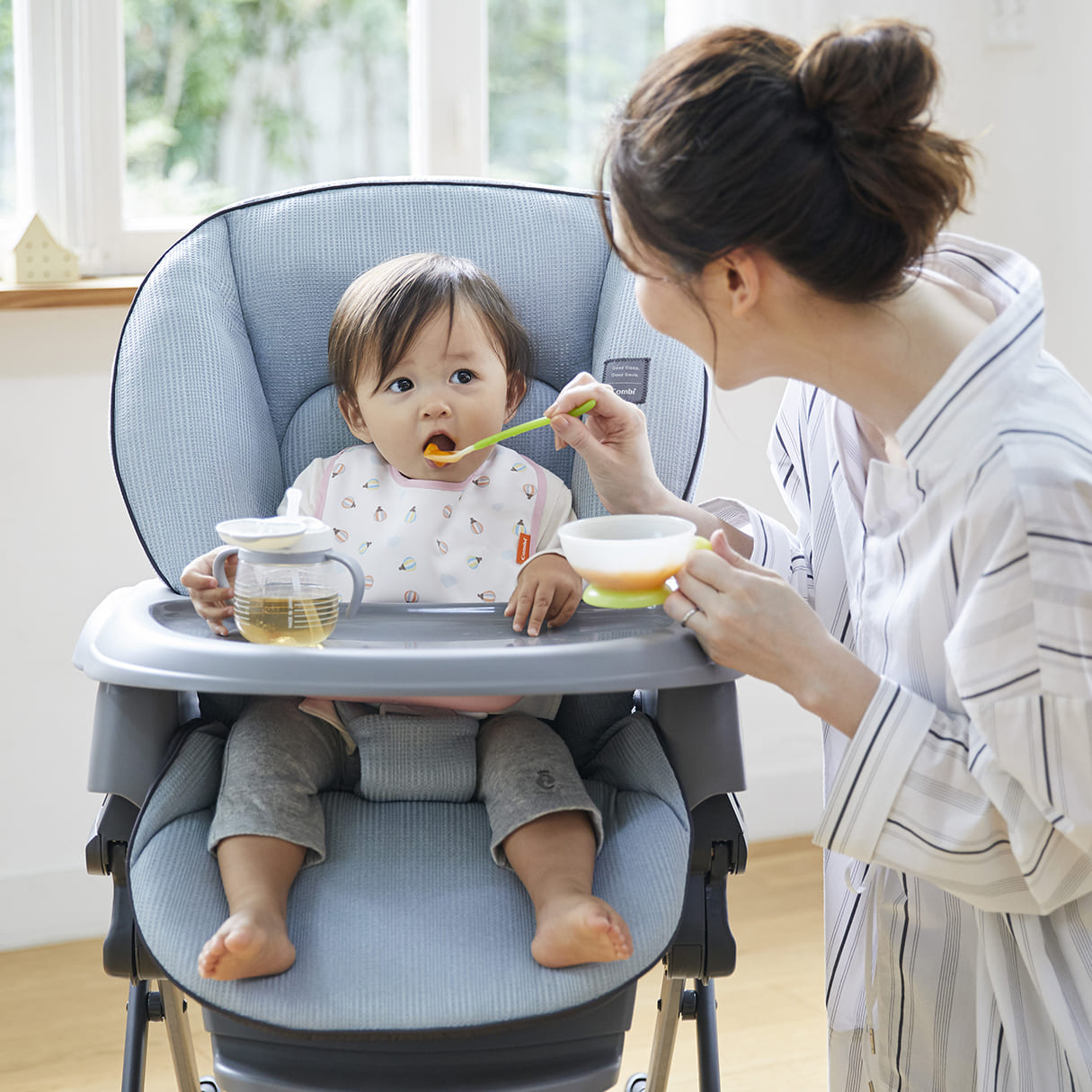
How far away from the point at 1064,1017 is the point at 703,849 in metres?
0.31

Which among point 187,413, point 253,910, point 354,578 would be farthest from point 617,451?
point 253,910

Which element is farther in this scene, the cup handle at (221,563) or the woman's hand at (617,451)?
the woman's hand at (617,451)

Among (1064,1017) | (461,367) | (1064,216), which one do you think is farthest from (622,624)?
(1064,216)

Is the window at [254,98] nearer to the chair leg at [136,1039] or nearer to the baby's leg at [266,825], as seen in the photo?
the baby's leg at [266,825]

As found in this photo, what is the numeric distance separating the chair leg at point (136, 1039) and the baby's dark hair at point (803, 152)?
82cm

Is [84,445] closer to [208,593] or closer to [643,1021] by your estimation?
[208,593]

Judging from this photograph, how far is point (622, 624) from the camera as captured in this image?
1.16 meters

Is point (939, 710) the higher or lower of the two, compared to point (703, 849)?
higher

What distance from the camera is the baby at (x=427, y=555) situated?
1136mm

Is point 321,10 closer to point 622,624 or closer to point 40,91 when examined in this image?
point 40,91

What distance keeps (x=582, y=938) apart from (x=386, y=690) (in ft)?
0.83

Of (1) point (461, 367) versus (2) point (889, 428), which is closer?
(2) point (889, 428)

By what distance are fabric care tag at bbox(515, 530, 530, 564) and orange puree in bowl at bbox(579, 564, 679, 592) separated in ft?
1.01

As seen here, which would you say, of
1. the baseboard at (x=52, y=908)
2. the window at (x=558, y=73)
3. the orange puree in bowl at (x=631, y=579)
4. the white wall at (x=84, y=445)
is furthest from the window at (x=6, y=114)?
the orange puree in bowl at (x=631, y=579)
